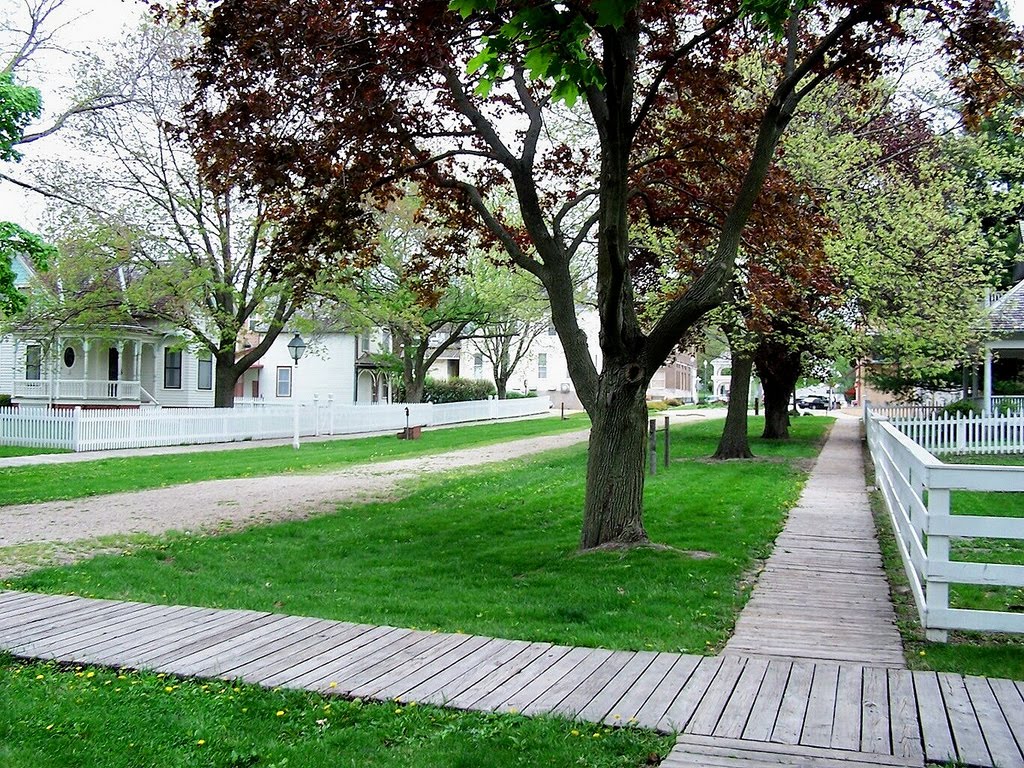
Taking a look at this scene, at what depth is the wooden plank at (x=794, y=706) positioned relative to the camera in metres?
4.21

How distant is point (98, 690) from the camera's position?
4891 mm

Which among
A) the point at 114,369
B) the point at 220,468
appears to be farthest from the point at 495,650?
the point at 114,369

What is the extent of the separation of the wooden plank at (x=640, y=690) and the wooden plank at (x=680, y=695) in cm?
4

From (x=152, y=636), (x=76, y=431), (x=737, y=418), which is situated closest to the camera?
(x=152, y=636)

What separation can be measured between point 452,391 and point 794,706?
144ft

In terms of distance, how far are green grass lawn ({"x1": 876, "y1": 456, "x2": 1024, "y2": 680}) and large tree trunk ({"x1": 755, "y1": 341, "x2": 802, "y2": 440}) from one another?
13.9 metres

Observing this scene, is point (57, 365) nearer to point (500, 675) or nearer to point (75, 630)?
point (75, 630)

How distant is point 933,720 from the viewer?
173 inches

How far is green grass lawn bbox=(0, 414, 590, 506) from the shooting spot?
15883mm

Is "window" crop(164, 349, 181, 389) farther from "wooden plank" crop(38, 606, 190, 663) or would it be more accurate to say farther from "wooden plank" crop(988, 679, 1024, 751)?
"wooden plank" crop(988, 679, 1024, 751)

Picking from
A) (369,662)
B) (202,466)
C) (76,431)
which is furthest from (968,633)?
(76,431)

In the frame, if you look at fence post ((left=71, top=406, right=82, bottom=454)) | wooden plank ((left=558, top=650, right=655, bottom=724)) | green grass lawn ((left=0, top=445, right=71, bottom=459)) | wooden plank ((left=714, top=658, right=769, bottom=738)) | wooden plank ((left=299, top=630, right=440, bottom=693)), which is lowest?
green grass lawn ((left=0, top=445, right=71, bottom=459))

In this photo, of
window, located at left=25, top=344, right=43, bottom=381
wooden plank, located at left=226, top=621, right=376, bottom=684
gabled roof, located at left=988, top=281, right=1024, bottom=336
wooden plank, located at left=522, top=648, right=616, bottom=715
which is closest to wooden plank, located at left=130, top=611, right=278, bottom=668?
wooden plank, located at left=226, top=621, right=376, bottom=684

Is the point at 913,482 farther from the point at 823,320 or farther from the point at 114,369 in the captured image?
the point at 114,369
